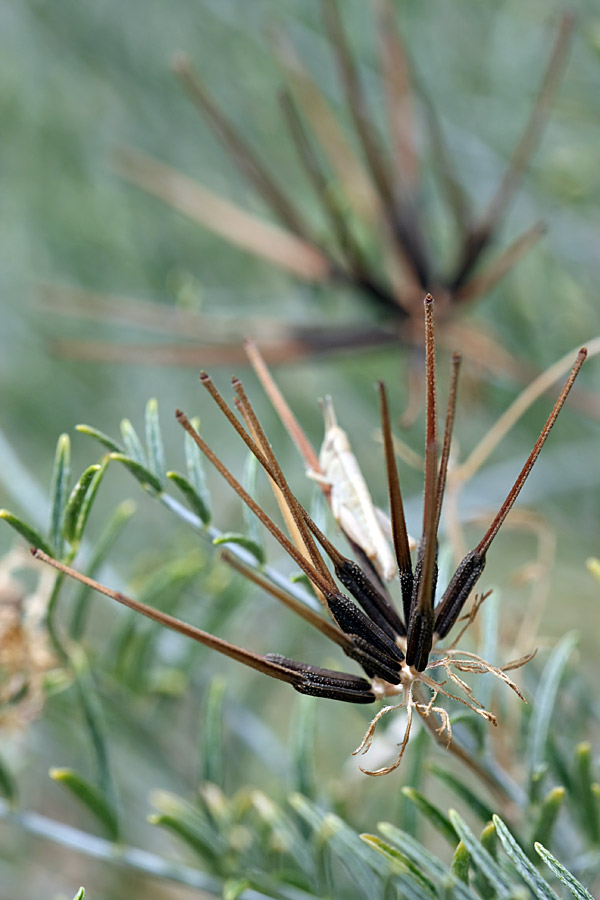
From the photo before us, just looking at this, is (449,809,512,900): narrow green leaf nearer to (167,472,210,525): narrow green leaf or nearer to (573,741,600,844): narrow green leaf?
(573,741,600,844): narrow green leaf

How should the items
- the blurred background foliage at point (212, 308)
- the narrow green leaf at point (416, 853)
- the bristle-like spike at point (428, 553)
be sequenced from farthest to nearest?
the blurred background foliage at point (212, 308), the narrow green leaf at point (416, 853), the bristle-like spike at point (428, 553)

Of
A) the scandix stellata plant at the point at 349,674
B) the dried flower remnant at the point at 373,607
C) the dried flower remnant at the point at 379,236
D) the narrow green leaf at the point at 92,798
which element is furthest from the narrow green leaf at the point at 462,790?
the dried flower remnant at the point at 379,236

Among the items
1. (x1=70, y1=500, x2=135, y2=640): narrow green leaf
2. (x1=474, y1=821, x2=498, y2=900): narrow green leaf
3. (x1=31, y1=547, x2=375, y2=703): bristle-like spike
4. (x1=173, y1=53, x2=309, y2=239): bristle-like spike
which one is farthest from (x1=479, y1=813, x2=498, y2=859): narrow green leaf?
(x1=173, y1=53, x2=309, y2=239): bristle-like spike

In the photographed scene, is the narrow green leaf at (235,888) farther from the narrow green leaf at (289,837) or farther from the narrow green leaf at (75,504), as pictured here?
the narrow green leaf at (75,504)

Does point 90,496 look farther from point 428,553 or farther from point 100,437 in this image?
point 428,553

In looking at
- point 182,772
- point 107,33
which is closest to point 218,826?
point 182,772
